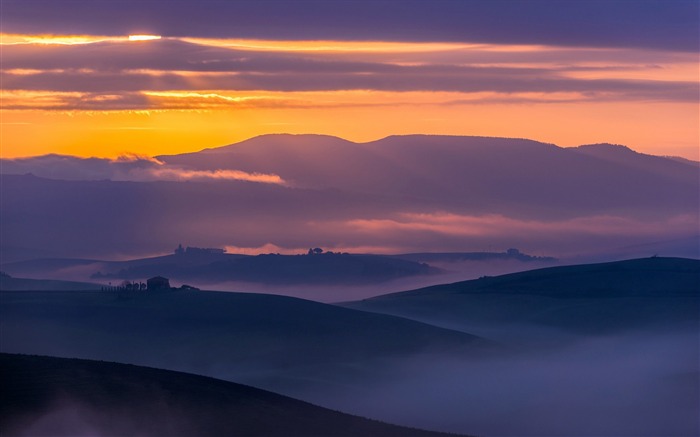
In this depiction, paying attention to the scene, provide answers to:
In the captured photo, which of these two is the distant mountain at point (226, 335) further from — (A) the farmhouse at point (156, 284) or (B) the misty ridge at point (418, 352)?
(A) the farmhouse at point (156, 284)

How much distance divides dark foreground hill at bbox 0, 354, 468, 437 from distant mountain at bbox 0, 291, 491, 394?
50.4 metres

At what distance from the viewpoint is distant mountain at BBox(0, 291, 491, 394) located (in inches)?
5300

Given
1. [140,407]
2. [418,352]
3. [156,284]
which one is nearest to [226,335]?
[418,352]

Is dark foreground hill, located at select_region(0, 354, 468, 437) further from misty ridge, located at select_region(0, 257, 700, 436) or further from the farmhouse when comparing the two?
the farmhouse

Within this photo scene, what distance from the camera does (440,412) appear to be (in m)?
105

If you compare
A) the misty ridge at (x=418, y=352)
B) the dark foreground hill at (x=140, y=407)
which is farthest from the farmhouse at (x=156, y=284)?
the dark foreground hill at (x=140, y=407)

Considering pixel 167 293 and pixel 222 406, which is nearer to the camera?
pixel 222 406

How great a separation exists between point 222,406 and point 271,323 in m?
93.0

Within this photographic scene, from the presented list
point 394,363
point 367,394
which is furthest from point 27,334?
point 367,394

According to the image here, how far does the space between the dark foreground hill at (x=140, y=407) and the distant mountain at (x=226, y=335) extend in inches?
1985

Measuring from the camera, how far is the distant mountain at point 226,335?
13462 cm

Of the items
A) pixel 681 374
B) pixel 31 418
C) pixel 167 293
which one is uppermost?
pixel 167 293

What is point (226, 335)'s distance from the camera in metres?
154

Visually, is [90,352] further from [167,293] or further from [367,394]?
[367,394]
